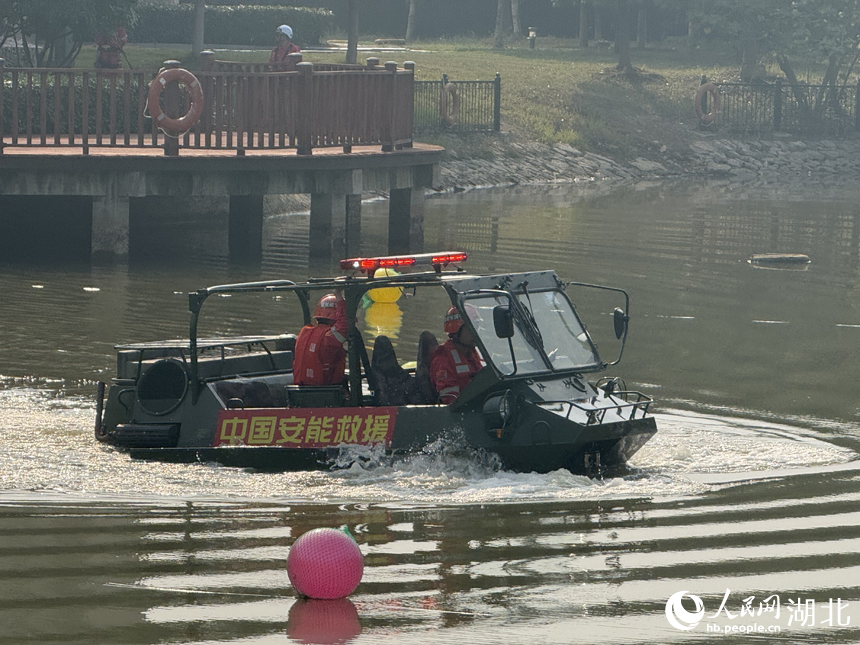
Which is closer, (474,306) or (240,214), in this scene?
(474,306)

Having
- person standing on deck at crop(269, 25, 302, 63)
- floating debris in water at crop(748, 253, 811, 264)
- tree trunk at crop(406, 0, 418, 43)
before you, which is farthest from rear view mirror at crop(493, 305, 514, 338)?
tree trunk at crop(406, 0, 418, 43)

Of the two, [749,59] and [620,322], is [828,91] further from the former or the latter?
[620,322]

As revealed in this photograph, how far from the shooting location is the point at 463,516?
30.8ft

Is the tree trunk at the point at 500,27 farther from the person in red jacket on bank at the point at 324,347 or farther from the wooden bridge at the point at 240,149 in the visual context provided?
the person in red jacket on bank at the point at 324,347

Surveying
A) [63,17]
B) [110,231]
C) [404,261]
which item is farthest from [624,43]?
[404,261]

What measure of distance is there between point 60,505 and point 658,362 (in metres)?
7.15

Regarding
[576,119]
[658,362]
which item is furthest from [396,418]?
[576,119]

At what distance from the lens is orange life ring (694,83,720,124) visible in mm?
45375

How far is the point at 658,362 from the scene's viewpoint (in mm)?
14953

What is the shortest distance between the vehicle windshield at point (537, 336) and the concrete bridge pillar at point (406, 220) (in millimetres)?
12153

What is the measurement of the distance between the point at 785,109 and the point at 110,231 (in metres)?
31.4

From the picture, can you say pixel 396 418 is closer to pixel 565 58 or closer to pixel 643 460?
pixel 643 460

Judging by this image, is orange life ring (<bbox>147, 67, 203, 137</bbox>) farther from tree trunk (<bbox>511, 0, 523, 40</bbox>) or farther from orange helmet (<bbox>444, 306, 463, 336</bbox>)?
tree trunk (<bbox>511, 0, 523, 40</bbox>)

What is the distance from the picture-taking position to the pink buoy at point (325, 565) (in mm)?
7508
